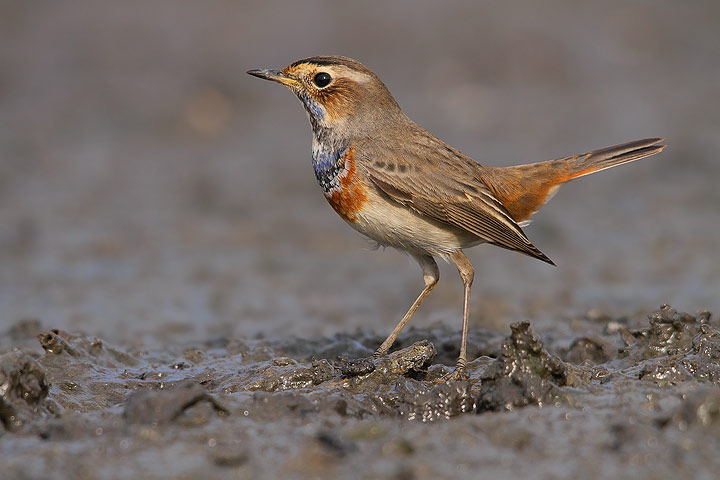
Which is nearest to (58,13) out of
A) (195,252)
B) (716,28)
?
(195,252)

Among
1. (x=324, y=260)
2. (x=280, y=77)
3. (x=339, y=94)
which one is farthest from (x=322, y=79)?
(x=324, y=260)

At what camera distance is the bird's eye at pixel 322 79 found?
7.35 m

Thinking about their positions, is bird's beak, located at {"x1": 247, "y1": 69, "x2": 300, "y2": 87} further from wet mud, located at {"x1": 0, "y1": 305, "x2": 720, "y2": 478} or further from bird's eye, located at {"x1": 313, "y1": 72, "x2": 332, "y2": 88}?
wet mud, located at {"x1": 0, "y1": 305, "x2": 720, "y2": 478}

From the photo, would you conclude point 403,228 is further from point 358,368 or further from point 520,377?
point 520,377

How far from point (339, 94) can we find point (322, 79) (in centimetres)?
19

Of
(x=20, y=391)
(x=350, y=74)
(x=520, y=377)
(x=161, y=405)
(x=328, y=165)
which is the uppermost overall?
(x=350, y=74)

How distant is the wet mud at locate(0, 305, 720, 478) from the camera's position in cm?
450

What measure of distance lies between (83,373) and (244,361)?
120 centimetres

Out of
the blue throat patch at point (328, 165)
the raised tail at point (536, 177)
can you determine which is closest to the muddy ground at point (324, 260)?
the raised tail at point (536, 177)

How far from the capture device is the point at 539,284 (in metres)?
10.2

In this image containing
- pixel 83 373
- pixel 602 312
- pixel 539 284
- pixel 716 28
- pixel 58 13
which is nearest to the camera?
pixel 83 373

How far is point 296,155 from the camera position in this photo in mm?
13719

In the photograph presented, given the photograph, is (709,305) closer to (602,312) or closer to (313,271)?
(602,312)

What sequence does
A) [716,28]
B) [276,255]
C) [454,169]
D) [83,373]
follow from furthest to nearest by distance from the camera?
[716,28] → [276,255] → [454,169] → [83,373]
